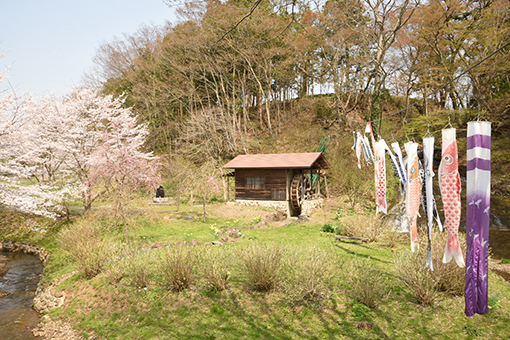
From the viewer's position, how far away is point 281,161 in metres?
21.8

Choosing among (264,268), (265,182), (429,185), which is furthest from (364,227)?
(265,182)

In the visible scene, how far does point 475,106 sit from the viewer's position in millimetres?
24906

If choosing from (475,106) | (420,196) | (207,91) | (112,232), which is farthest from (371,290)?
(207,91)

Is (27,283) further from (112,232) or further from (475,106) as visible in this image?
(475,106)

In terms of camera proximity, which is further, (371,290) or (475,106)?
(475,106)

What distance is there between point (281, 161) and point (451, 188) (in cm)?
1709

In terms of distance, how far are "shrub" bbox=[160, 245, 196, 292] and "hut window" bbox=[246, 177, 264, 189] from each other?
1427cm

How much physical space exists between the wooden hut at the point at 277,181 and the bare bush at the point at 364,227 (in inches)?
291

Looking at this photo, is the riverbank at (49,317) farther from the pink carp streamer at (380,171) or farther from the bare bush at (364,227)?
the bare bush at (364,227)

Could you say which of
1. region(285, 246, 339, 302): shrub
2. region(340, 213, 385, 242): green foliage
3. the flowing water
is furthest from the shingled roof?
region(285, 246, 339, 302): shrub

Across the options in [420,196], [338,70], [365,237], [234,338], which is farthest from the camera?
[338,70]

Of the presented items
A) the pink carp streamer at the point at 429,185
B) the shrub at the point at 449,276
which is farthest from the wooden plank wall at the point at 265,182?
the pink carp streamer at the point at 429,185

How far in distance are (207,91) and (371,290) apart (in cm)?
2771

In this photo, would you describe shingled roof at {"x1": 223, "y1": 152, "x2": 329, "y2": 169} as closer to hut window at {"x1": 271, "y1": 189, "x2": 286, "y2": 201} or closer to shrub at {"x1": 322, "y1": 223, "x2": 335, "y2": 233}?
hut window at {"x1": 271, "y1": 189, "x2": 286, "y2": 201}
